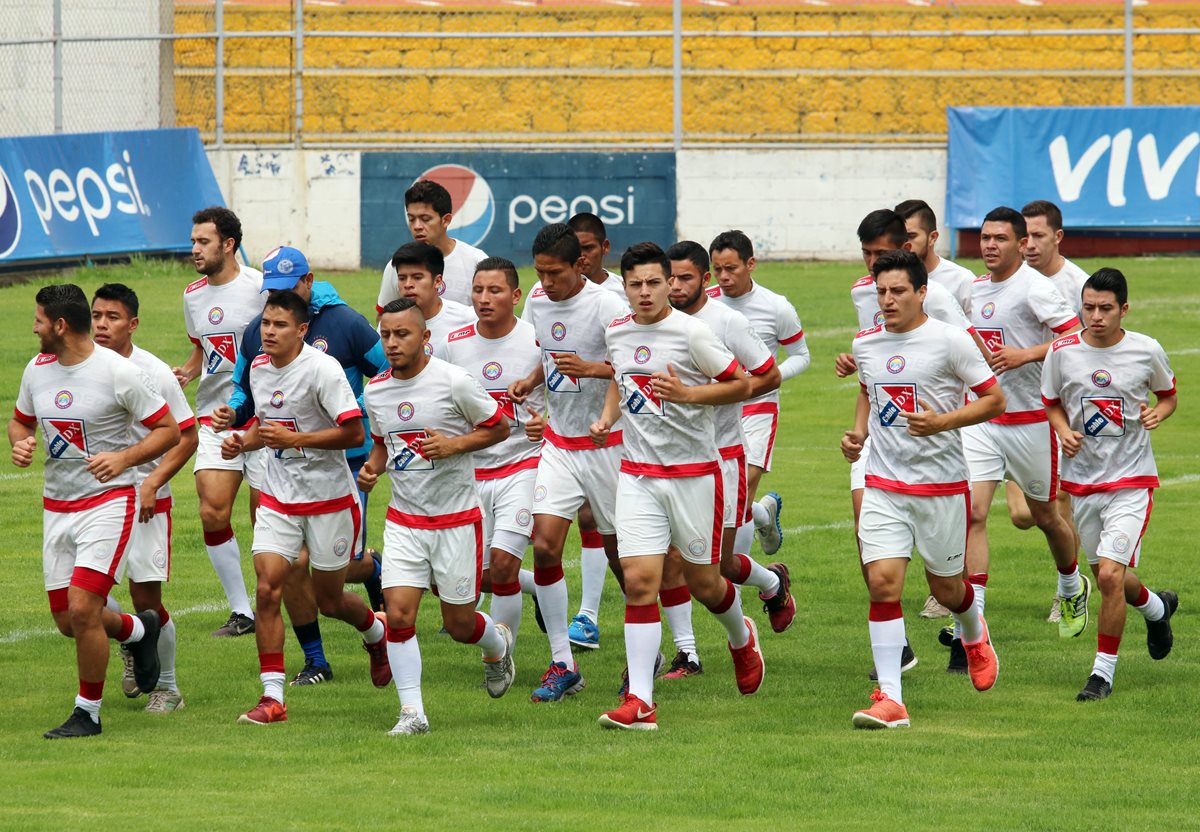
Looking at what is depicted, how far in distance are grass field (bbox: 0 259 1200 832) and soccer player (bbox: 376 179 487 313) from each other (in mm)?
2017

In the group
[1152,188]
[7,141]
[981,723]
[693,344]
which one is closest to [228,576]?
[693,344]

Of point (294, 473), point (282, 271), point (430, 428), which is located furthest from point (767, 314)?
point (294, 473)

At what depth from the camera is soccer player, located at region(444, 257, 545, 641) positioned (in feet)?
31.4

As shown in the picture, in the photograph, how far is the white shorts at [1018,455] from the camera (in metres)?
10.7

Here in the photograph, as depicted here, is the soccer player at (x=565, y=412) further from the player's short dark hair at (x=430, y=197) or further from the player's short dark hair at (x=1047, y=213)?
the player's short dark hair at (x=1047, y=213)

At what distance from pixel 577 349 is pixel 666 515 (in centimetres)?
135

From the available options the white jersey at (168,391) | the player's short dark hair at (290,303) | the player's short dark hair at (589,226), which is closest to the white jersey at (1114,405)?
the player's short dark hair at (589,226)

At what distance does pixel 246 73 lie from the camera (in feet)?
99.4

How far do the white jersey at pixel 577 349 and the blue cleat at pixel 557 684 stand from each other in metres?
1.18

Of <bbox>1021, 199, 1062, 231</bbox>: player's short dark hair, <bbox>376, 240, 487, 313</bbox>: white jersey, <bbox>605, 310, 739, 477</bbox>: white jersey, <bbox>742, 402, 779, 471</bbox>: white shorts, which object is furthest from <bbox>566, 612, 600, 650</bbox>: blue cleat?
<bbox>1021, 199, 1062, 231</bbox>: player's short dark hair

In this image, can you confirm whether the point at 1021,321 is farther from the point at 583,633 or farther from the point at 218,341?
the point at 218,341

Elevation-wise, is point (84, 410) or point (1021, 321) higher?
point (1021, 321)

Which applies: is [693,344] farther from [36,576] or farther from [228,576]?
[36,576]

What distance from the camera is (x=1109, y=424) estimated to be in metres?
9.49
